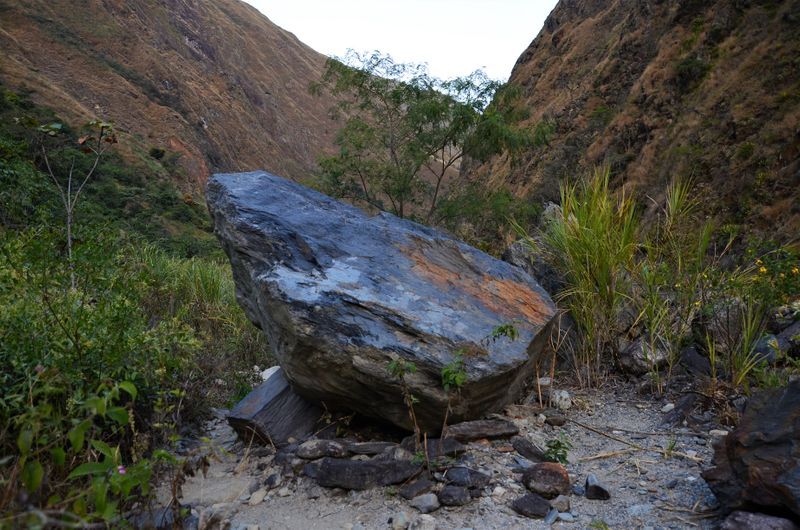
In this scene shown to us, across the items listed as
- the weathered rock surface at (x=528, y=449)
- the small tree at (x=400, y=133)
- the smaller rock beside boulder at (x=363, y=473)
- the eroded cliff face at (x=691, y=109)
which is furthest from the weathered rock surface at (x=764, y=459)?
the small tree at (x=400, y=133)

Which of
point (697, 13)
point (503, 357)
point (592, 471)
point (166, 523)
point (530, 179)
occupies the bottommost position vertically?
point (166, 523)

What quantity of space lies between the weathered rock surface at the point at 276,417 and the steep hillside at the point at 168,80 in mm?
14505

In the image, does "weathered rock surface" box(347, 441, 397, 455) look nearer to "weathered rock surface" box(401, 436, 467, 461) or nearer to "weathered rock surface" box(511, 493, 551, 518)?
"weathered rock surface" box(401, 436, 467, 461)

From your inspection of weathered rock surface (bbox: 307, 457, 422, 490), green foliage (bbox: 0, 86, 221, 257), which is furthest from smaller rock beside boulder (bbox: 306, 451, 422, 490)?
green foliage (bbox: 0, 86, 221, 257)

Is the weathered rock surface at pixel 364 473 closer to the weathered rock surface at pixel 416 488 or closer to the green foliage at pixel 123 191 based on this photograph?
the weathered rock surface at pixel 416 488

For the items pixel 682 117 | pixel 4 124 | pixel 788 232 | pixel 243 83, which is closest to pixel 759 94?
pixel 682 117

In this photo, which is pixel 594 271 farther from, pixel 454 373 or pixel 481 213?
pixel 481 213

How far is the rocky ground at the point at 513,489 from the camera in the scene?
222 centimetres

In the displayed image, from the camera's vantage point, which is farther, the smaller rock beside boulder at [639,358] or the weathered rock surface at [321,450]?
the smaller rock beside boulder at [639,358]

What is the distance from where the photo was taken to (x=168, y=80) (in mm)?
33531

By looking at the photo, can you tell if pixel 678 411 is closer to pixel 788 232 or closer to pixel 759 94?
pixel 788 232

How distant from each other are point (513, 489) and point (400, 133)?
343 inches

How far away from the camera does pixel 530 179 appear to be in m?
22.7

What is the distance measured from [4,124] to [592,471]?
20693mm
